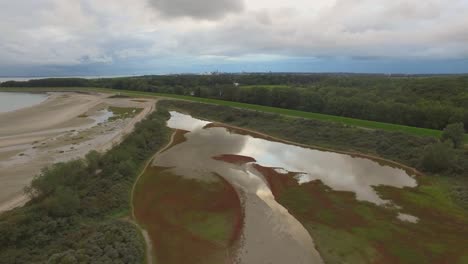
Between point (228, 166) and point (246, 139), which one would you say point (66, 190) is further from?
point (246, 139)

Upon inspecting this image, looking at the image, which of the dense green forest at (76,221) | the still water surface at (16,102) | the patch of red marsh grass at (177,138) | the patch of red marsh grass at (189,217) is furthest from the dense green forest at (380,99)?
the dense green forest at (76,221)

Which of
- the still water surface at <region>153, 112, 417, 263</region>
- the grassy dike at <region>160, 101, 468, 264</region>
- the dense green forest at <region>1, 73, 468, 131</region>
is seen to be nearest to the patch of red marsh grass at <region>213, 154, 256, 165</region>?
the still water surface at <region>153, 112, 417, 263</region>

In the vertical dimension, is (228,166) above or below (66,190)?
below

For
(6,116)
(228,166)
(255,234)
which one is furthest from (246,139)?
(6,116)

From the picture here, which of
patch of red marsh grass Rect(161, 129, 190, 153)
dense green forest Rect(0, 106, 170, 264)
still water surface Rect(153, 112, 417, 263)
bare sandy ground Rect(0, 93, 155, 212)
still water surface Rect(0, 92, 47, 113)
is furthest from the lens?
still water surface Rect(0, 92, 47, 113)

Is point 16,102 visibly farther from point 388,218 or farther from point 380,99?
point 388,218

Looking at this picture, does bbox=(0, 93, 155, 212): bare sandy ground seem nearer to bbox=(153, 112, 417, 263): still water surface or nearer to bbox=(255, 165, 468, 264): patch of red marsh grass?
bbox=(153, 112, 417, 263): still water surface
